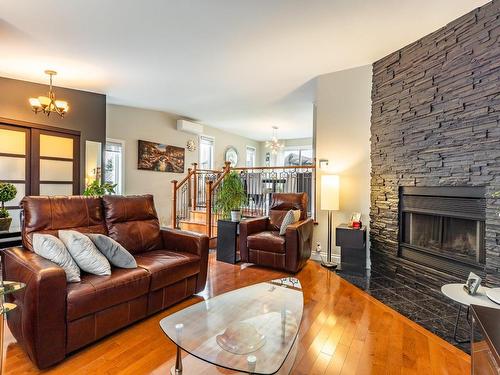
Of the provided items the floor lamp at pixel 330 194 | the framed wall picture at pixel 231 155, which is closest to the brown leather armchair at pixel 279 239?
the floor lamp at pixel 330 194

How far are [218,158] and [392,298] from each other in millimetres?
6561

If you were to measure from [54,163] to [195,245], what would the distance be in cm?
351

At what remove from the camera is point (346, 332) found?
2.18m

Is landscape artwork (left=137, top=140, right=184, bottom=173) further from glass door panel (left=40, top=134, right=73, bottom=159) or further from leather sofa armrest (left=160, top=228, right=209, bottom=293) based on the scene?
leather sofa armrest (left=160, top=228, right=209, bottom=293)

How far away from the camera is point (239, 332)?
65.2 inches

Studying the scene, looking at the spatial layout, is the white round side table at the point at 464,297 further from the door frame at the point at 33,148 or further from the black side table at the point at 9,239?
the door frame at the point at 33,148

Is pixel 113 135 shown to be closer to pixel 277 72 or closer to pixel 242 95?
pixel 242 95

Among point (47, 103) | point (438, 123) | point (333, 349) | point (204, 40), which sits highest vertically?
point (204, 40)

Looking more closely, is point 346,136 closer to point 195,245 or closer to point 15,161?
point 195,245

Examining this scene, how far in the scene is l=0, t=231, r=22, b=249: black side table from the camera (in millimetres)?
2841

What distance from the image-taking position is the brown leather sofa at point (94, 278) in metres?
1.68

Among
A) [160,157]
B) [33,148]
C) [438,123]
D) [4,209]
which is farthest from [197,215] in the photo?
[438,123]

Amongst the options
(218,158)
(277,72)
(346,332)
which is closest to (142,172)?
(218,158)

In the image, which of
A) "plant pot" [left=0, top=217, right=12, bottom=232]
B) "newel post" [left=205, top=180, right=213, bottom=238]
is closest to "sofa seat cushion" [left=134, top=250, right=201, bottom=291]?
"plant pot" [left=0, top=217, right=12, bottom=232]
